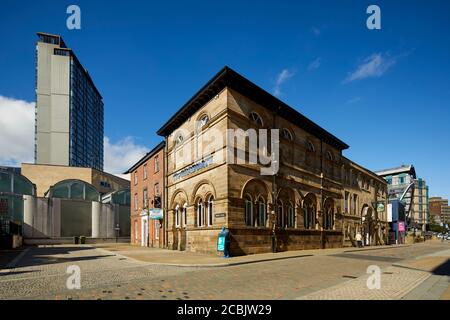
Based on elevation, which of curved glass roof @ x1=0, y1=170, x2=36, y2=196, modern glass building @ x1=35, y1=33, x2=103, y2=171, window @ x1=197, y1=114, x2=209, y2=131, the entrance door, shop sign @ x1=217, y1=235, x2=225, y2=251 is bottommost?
the entrance door

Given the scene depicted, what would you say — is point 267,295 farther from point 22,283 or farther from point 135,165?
point 135,165

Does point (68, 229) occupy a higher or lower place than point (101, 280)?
lower

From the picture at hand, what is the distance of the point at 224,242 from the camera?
17250 mm

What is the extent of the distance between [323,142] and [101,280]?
81.7 feet

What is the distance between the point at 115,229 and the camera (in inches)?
1726

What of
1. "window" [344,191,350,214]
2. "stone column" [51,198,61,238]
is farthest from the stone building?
"stone column" [51,198,61,238]

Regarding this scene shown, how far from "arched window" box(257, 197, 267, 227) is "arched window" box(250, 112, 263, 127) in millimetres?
5344

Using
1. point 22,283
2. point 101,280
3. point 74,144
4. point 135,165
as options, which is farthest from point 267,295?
point 74,144

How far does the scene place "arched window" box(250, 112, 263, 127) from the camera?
21562 mm

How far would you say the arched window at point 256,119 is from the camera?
70.7 feet

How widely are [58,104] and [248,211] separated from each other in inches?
4484

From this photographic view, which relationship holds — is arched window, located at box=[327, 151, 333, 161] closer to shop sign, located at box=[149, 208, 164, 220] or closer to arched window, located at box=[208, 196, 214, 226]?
arched window, located at box=[208, 196, 214, 226]

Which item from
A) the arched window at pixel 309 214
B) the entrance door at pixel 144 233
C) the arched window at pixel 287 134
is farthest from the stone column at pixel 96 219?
the arched window at pixel 287 134
